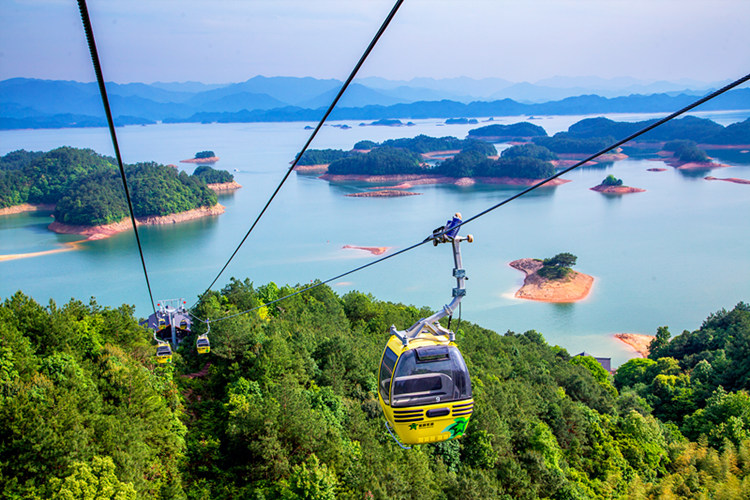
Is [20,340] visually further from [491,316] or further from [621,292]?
[621,292]

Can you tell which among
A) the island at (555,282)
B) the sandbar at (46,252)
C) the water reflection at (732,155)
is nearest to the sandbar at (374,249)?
the island at (555,282)

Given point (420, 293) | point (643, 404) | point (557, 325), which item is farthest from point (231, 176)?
point (643, 404)

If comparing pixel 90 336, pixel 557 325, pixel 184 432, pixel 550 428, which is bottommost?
pixel 557 325

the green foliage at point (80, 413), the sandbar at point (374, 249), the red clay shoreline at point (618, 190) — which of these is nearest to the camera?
the green foliage at point (80, 413)

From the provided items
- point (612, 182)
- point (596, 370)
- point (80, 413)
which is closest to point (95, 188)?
point (596, 370)

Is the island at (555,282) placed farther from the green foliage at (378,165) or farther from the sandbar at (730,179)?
the sandbar at (730,179)

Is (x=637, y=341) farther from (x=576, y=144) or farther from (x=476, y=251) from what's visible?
(x=576, y=144)

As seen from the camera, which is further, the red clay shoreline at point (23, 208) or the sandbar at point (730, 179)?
the sandbar at point (730, 179)

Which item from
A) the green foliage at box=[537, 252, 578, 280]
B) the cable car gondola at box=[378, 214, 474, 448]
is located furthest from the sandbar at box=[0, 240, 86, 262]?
the cable car gondola at box=[378, 214, 474, 448]
